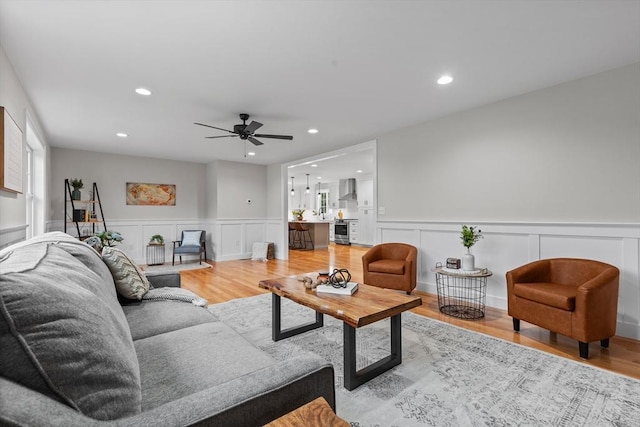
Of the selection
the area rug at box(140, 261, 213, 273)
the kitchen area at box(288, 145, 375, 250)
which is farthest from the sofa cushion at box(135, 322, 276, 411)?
the kitchen area at box(288, 145, 375, 250)

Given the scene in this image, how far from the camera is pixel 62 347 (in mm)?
730

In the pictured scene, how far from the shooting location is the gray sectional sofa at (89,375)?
0.67 meters

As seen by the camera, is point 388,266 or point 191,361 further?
point 388,266

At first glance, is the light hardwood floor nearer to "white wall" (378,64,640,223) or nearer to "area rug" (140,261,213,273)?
"area rug" (140,261,213,273)

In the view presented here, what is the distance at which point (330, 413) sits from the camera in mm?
724

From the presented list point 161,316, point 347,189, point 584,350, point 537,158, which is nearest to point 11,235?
point 161,316

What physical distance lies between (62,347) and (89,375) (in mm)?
95

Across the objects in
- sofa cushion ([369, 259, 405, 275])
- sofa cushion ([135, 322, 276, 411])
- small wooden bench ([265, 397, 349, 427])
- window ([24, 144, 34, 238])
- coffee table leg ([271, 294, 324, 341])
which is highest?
window ([24, 144, 34, 238])

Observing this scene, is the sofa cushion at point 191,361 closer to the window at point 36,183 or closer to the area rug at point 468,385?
the area rug at point 468,385

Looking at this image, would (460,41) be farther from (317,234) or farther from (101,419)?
(317,234)

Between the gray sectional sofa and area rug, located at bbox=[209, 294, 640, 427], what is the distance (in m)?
0.97

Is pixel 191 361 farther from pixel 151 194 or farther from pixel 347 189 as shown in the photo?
pixel 347 189

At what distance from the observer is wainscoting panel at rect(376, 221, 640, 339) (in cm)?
274

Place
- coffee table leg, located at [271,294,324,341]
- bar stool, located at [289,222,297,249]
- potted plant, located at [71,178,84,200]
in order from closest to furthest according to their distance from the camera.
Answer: coffee table leg, located at [271,294,324,341]
potted plant, located at [71,178,84,200]
bar stool, located at [289,222,297,249]
